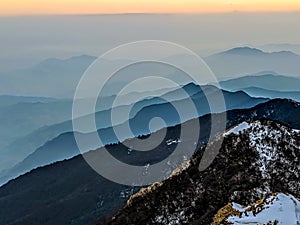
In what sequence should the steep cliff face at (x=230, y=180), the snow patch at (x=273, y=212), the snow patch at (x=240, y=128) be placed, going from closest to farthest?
the snow patch at (x=273, y=212), the steep cliff face at (x=230, y=180), the snow patch at (x=240, y=128)

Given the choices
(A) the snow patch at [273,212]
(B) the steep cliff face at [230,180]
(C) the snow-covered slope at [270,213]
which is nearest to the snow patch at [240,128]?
(B) the steep cliff face at [230,180]

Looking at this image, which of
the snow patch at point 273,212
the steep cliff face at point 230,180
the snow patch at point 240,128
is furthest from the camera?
the snow patch at point 240,128

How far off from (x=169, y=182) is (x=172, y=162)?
112 metres

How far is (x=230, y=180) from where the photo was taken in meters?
56.4

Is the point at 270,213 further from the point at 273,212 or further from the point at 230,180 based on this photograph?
the point at 230,180

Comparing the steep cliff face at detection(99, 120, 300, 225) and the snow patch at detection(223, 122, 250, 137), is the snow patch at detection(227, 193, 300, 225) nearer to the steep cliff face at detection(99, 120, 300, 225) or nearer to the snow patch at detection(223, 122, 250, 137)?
the steep cliff face at detection(99, 120, 300, 225)

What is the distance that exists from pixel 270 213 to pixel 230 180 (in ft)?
73.6

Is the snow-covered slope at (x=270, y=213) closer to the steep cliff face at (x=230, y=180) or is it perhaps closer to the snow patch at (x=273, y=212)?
the snow patch at (x=273, y=212)

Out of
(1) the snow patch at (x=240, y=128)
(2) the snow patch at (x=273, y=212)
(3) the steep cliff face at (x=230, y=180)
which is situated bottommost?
(2) the snow patch at (x=273, y=212)

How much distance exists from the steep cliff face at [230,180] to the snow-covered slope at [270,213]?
562 inches

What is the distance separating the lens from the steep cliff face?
5378 centimetres

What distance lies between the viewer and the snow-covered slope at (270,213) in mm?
33250

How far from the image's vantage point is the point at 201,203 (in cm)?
5488

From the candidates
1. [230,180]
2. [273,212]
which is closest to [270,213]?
[273,212]
